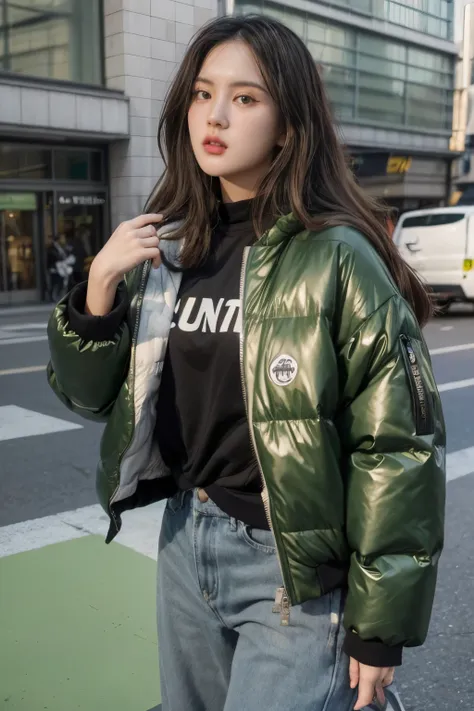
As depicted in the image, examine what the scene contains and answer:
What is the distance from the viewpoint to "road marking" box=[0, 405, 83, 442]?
21.8ft

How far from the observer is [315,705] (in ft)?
4.91

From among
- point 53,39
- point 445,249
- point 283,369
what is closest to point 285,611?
point 283,369

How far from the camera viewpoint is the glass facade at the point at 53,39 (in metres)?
17.3

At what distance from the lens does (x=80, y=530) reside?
15.1 ft

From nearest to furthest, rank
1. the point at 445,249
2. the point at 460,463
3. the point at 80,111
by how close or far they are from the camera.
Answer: the point at 460,463 → the point at 445,249 → the point at 80,111

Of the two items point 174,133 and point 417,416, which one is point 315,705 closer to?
point 417,416

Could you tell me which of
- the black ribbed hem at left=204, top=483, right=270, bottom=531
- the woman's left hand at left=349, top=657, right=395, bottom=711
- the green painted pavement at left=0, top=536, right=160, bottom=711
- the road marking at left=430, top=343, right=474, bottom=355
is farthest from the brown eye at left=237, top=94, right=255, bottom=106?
the road marking at left=430, top=343, right=474, bottom=355

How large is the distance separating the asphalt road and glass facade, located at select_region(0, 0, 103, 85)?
9.09 meters

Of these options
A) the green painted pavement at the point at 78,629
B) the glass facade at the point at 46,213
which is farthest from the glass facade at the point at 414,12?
the green painted pavement at the point at 78,629

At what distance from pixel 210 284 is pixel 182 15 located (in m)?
20.6

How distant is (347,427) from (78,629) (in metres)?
2.37

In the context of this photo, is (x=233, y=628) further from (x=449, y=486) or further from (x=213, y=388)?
(x=449, y=486)

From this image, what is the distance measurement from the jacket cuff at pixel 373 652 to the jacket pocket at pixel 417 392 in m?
0.39

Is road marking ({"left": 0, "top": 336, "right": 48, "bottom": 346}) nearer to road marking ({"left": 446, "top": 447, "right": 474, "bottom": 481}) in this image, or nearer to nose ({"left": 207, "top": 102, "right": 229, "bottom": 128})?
road marking ({"left": 446, "top": 447, "right": 474, "bottom": 481})
